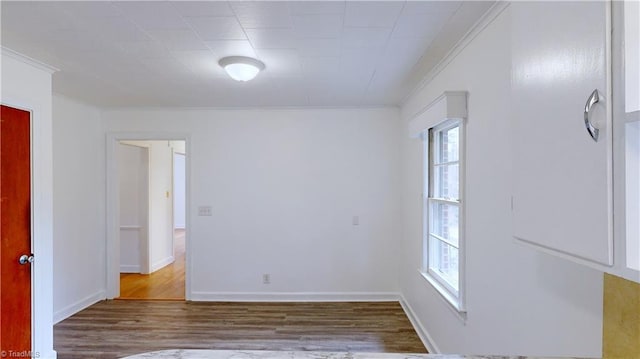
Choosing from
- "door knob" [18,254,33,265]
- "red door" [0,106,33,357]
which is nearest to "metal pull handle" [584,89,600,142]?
"red door" [0,106,33,357]

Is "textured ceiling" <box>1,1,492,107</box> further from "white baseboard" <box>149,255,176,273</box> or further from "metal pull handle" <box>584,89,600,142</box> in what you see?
"white baseboard" <box>149,255,176,273</box>

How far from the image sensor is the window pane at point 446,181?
2601 millimetres

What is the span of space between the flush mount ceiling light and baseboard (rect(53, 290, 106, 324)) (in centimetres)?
315

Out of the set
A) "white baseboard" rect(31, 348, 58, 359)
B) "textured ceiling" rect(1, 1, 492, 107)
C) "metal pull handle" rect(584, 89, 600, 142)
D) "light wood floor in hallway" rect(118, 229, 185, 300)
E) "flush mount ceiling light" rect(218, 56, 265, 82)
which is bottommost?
"light wood floor in hallway" rect(118, 229, 185, 300)

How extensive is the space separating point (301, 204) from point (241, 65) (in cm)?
206

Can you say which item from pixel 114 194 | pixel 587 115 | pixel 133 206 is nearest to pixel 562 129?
pixel 587 115

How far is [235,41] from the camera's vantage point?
85.0 inches

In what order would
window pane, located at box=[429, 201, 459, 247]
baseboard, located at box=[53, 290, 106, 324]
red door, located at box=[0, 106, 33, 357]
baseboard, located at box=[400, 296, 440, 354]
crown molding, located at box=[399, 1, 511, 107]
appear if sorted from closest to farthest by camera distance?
crown molding, located at box=[399, 1, 511, 107], red door, located at box=[0, 106, 33, 357], window pane, located at box=[429, 201, 459, 247], baseboard, located at box=[400, 296, 440, 354], baseboard, located at box=[53, 290, 106, 324]

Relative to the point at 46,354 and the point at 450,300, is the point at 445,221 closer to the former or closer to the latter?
the point at 450,300

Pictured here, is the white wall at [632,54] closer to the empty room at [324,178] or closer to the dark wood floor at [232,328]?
the empty room at [324,178]

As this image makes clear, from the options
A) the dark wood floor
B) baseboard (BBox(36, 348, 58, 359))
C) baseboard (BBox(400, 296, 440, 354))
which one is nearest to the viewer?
baseboard (BBox(36, 348, 58, 359))

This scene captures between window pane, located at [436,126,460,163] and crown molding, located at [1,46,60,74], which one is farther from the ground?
crown molding, located at [1,46,60,74]

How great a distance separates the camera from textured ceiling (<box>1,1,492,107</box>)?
175cm

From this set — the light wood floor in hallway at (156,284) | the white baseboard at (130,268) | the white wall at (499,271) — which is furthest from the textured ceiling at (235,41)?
the white baseboard at (130,268)
